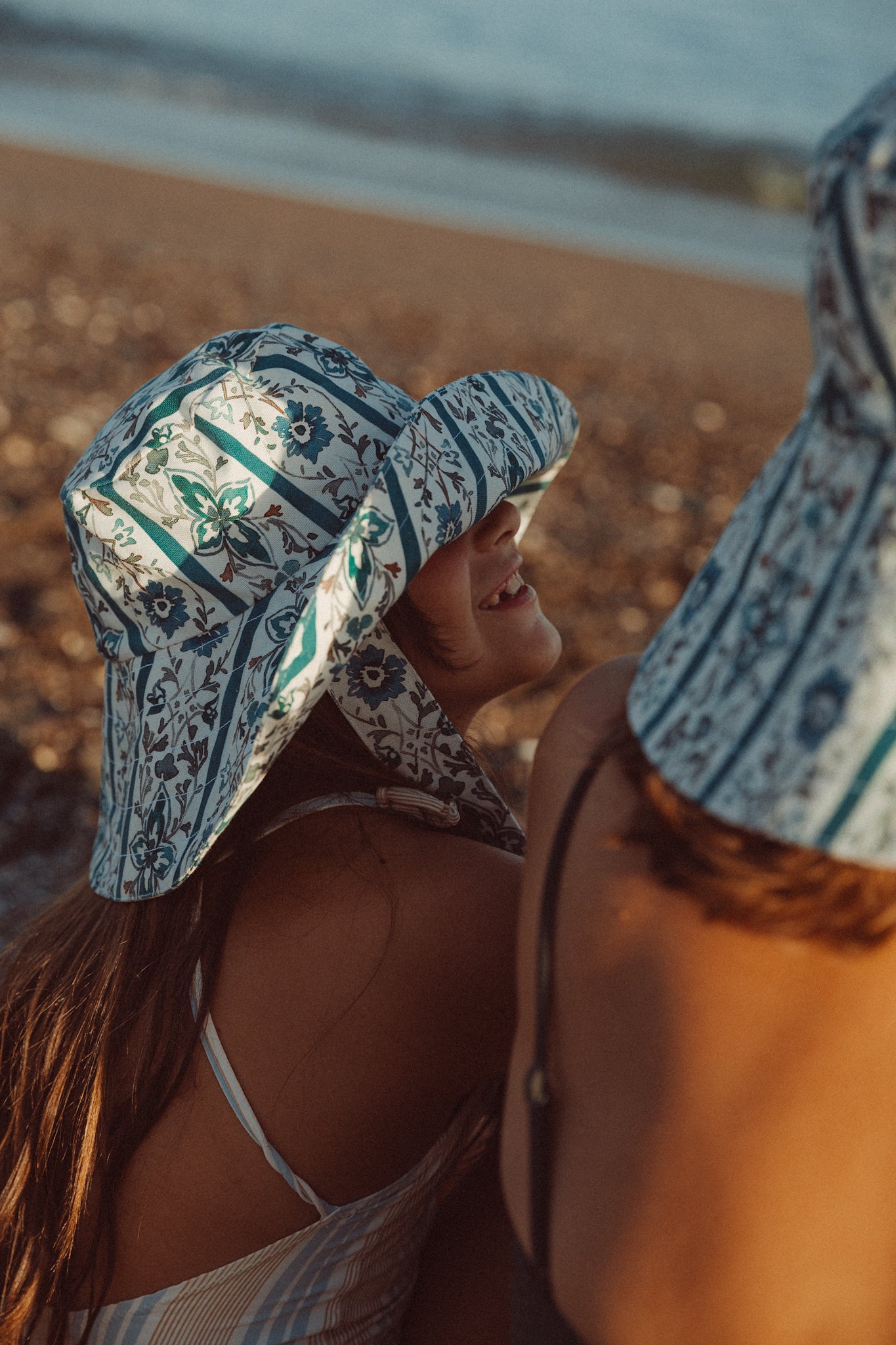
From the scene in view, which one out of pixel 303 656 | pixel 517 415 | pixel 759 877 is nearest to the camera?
pixel 759 877

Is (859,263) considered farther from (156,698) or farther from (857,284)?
(156,698)

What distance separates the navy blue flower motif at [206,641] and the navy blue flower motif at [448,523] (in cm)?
36

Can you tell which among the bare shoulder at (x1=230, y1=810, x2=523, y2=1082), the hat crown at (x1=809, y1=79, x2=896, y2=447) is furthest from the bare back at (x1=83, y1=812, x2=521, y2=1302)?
the hat crown at (x1=809, y1=79, x2=896, y2=447)

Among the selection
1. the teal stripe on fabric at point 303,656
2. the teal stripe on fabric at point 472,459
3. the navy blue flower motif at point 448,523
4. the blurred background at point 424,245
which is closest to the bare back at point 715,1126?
the teal stripe on fabric at point 303,656

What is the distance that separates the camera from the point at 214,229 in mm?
9719

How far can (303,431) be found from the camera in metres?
1.82

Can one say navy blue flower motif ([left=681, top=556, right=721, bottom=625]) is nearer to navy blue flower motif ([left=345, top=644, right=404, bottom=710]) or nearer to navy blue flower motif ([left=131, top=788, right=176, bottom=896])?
navy blue flower motif ([left=345, top=644, right=404, bottom=710])

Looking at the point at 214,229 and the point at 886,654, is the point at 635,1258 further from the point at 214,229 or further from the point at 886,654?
the point at 214,229

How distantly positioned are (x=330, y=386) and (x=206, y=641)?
43 cm

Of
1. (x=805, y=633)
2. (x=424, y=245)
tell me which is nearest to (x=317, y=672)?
(x=805, y=633)

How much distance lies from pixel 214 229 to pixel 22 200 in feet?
4.81

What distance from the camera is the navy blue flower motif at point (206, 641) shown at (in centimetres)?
181

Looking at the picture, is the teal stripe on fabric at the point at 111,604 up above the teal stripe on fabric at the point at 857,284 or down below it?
below

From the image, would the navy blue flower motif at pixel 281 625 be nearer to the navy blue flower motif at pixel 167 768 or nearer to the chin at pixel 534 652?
the navy blue flower motif at pixel 167 768
